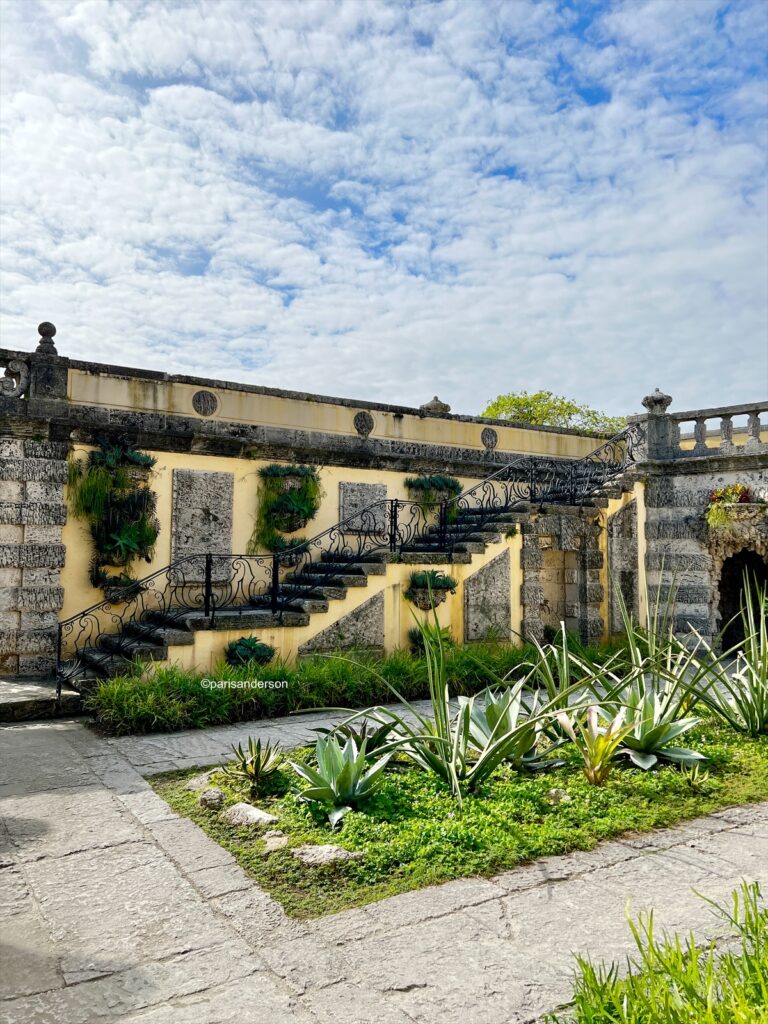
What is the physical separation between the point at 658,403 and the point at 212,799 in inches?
395

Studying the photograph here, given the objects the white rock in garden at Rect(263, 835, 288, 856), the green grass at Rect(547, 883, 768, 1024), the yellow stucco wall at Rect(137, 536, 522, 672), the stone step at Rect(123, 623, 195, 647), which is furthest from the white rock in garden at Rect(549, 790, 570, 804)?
the stone step at Rect(123, 623, 195, 647)

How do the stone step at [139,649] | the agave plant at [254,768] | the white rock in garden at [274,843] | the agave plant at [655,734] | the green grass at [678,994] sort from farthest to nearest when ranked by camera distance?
the stone step at [139,649] < the agave plant at [655,734] < the agave plant at [254,768] < the white rock in garden at [274,843] < the green grass at [678,994]

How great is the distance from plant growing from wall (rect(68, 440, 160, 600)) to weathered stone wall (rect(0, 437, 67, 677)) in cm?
28

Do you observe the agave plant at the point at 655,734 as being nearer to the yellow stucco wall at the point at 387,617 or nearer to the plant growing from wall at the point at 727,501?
the yellow stucco wall at the point at 387,617

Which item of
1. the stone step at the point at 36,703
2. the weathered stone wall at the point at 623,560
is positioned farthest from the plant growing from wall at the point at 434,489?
the stone step at the point at 36,703

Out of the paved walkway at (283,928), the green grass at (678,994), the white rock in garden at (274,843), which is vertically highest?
the green grass at (678,994)

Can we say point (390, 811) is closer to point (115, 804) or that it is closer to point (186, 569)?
point (115, 804)

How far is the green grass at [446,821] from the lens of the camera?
3.53 metres

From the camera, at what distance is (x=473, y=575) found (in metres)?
9.91

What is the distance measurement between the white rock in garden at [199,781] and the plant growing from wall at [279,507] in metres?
5.21

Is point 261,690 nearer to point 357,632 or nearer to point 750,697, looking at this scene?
point 357,632

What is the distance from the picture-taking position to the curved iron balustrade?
339 inches

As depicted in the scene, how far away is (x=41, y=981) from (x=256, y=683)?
4.60 m

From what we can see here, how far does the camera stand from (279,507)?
10.3m
